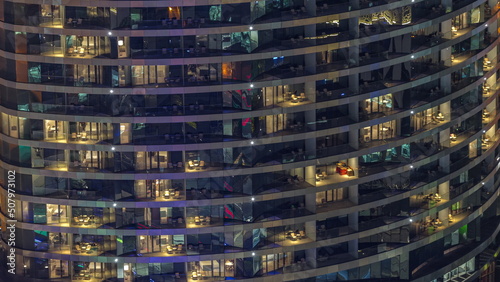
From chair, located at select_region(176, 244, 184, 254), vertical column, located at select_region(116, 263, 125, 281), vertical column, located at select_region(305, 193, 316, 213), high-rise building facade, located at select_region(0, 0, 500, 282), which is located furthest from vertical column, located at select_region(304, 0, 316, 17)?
vertical column, located at select_region(116, 263, 125, 281)

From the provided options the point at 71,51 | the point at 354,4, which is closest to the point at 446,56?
the point at 354,4

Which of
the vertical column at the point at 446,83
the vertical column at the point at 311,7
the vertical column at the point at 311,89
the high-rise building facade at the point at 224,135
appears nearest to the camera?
the high-rise building facade at the point at 224,135

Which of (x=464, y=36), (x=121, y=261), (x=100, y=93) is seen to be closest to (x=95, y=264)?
(x=121, y=261)

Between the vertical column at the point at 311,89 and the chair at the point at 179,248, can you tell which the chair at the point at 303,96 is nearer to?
the vertical column at the point at 311,89

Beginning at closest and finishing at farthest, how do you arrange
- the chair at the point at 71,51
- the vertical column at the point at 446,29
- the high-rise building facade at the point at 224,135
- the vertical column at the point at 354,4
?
the high-rise building facade at the point at 224,135 → the chair at the point at 71,51 → the vertical column at the point at 354,4 → the vertical column at the point at 446,29

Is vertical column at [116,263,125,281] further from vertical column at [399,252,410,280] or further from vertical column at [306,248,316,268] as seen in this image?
vertical column at [399,252,410,280]

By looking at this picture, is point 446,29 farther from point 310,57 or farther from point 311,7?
point 311,7

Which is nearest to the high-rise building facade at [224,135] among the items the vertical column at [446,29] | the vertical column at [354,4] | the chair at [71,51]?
the vertical column at [446,29]

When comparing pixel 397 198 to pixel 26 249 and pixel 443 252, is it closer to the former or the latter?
pixel 443 252
